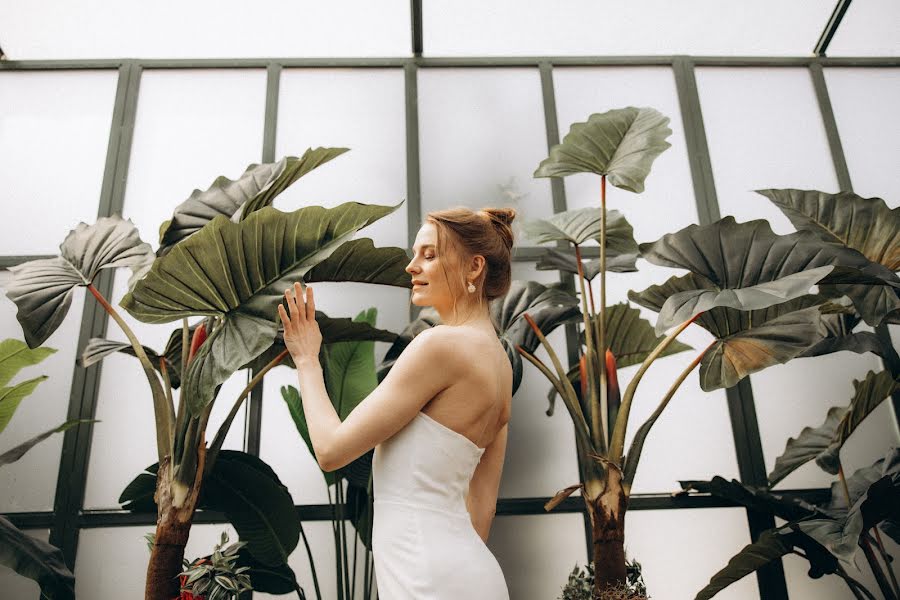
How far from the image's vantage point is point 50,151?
361 cm

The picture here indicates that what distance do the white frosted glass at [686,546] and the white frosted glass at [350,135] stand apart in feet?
5.36

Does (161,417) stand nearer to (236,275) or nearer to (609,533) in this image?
(236,275)

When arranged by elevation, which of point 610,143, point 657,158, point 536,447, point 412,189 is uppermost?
point 657,158

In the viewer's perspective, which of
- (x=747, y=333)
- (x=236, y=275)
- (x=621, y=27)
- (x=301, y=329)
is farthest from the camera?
(x=621, y=27)

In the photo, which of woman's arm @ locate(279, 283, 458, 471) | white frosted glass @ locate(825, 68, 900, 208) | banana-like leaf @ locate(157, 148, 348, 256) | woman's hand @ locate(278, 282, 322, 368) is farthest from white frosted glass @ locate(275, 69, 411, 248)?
white frosted glass @ locate(825, 68, 900, 208)

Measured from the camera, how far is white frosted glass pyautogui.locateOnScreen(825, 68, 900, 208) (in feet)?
12.3

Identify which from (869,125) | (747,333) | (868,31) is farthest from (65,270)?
(868,31)

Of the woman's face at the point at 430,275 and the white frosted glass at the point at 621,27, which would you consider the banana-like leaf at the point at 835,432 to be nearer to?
the woman's face at the point at 430,275

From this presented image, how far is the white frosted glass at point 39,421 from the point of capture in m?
3.00

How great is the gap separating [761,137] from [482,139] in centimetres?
144

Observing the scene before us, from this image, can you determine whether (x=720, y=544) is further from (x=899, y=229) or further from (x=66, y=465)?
(x=66, y=465)

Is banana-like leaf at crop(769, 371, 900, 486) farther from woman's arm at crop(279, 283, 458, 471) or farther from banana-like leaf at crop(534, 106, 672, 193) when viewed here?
woman's arm at crop(279, 283, 458, 471)

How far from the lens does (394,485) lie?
141cm

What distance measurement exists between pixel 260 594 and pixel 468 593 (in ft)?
6.02
